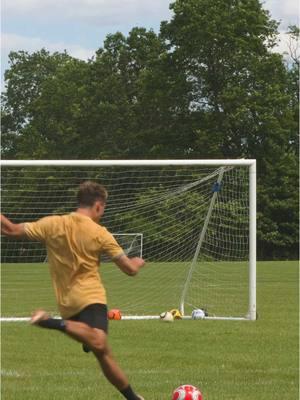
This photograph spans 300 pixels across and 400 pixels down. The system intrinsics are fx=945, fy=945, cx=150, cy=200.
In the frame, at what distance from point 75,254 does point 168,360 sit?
4062 mm

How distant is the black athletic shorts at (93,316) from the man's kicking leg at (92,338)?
5cm

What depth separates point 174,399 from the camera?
8.09 meters

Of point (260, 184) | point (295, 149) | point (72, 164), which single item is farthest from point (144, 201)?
point (295, 149)

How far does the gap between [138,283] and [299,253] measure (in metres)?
24.9

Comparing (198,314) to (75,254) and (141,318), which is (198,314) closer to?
(141,318)

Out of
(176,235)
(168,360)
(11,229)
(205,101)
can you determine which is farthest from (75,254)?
(205,101)

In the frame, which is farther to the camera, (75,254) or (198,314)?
(198,314)

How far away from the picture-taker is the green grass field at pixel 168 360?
9.03 meters

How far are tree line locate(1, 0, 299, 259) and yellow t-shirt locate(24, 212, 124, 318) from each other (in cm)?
4096

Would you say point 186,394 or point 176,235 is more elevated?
point 176,235

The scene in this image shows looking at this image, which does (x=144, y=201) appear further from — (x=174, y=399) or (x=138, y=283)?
(x=174, y=399)

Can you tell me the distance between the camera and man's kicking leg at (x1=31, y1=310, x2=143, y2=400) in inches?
277

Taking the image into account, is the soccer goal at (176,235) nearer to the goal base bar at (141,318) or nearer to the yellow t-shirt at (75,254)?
the goal base bar at (141,318)

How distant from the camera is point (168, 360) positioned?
11.1m
